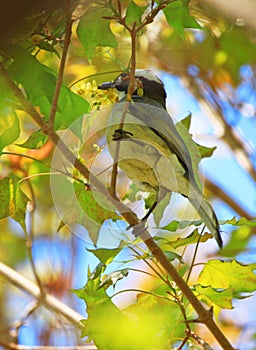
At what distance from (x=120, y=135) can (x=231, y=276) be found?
41cm

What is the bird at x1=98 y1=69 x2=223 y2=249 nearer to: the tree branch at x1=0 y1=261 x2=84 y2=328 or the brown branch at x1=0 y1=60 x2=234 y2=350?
the brown branch at x1=0 y1=60 x2=234 y2=350

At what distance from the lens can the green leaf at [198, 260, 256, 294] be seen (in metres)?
1.28

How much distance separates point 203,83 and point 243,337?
4.16 feet

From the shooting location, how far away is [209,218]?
1.39 meters

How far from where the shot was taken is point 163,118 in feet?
5.61

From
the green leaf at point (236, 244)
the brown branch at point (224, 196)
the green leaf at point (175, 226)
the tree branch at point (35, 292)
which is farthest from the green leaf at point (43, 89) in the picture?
the brown branch at point (224, 196)

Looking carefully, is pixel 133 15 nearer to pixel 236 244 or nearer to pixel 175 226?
pixel 175 226

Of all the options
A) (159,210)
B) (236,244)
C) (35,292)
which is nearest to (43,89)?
(159,210)

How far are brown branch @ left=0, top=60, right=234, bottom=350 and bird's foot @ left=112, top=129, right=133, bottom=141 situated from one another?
0.28m

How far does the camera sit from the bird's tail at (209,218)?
4.43 feet

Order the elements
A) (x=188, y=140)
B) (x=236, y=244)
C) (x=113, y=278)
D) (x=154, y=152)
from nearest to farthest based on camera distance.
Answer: (x=113, y=278)
(x=188, y=140)
(x=154, y=152)
(x=236, y=244)

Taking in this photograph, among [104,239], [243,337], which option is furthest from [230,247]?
[104,239]

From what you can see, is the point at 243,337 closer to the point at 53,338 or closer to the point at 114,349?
the point at 53,338

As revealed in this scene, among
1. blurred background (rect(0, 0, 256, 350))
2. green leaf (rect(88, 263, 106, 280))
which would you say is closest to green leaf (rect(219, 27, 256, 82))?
blurred background (rect(0, 0, 256, 350))
